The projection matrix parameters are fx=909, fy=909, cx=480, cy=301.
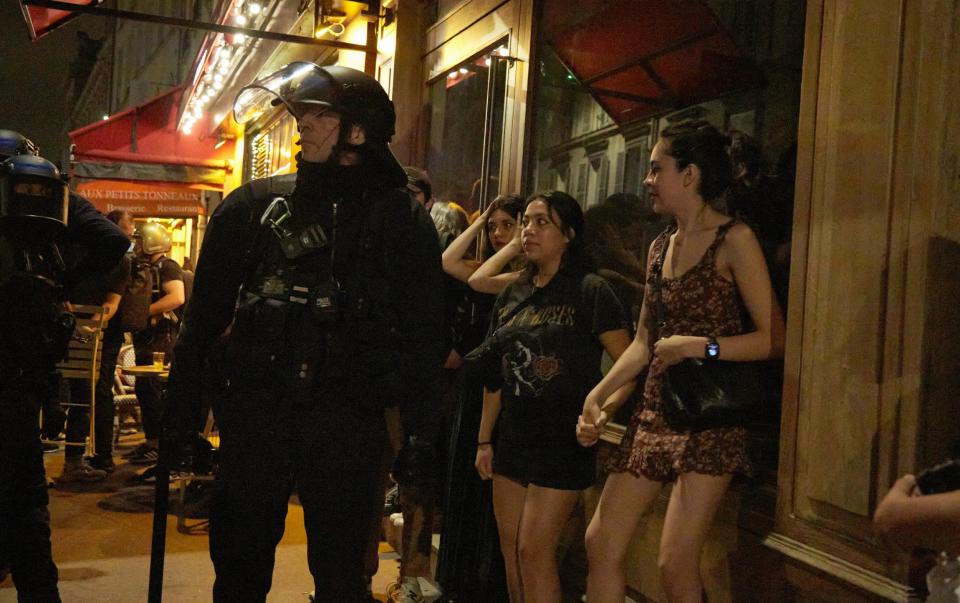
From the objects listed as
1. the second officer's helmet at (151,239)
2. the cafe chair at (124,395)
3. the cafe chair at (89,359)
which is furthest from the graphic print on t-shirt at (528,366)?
the cafe chair at (124,395)

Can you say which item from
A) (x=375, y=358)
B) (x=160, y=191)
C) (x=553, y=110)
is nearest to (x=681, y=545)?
(x=375, y=358)

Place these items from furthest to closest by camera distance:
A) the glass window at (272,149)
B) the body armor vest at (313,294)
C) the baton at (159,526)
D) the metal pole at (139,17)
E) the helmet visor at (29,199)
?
the glass window at (272,149), the metal pole at (139,17), the helmet visor at (29,199), the baton at (159,526), the body armor vest at (313,294)

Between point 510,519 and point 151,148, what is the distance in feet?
43.5

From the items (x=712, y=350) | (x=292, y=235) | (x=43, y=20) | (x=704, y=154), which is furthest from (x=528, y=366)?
(x=43, y=20)

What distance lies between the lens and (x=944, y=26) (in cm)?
250

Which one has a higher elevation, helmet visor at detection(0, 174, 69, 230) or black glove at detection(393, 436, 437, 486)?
helmet visor at detection(0, 174, 69, 230)

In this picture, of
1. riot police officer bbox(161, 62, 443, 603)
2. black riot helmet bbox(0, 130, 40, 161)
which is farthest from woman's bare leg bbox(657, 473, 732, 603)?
black riot helmet bbox(0, 130, 40, 161)

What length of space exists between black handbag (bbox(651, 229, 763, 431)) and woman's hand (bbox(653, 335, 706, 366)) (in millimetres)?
21

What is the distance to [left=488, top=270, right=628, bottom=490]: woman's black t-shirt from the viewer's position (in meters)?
3.60

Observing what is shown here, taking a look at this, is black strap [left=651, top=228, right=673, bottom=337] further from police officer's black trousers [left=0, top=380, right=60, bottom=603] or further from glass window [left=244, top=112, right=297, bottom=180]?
glass window [left=244, top=112, right=297, bottom=180]

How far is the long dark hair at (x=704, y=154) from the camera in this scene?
3.05 m

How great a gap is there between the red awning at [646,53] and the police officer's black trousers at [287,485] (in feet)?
7.20

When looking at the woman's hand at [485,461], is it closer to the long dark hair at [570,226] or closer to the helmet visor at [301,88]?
the long dark hair at [570,226]

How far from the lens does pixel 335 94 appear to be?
2934mm
